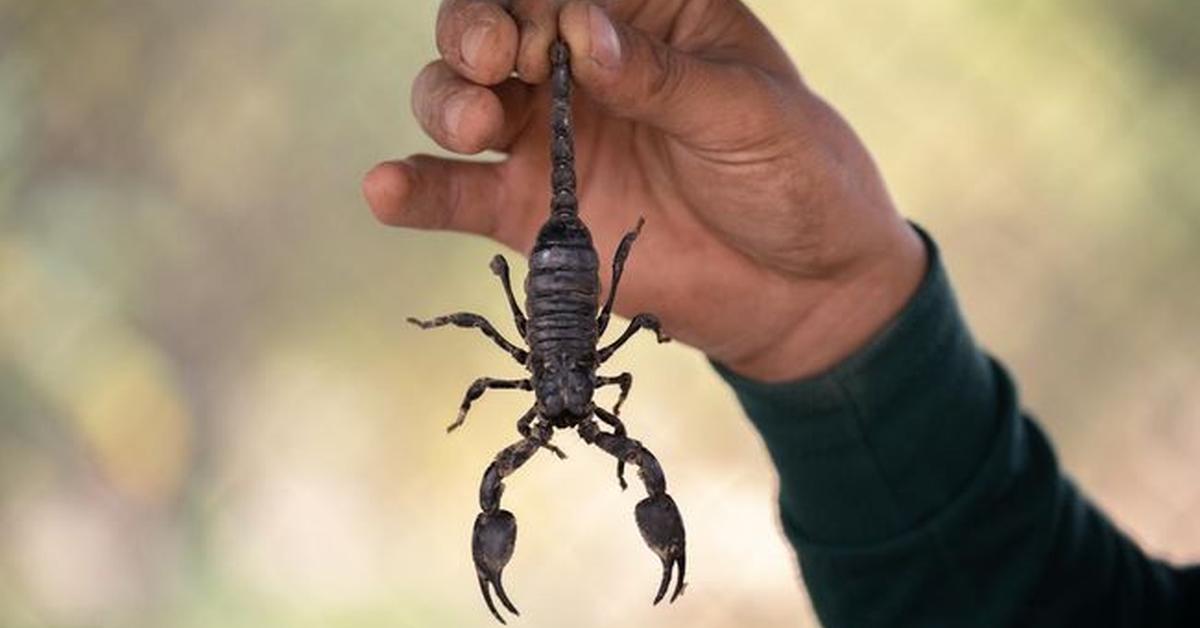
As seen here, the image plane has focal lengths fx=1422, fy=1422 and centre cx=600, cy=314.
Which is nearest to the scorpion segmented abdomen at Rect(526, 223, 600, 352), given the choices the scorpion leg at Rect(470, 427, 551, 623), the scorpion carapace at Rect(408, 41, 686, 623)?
the scorpion carapace at Rect(408, 41, 686, 623)

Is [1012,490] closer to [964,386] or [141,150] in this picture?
[964,386]

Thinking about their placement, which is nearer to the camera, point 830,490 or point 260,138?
point 830,490

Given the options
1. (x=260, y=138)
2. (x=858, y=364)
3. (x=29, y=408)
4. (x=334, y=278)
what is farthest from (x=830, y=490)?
(x=29, y=408)

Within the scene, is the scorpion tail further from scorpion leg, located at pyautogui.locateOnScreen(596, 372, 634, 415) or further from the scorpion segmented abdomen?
scorpion leg, located at pyautogui.locateOnScreen(596, 372, 634, 415)

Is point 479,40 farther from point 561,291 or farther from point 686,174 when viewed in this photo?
point 686,174

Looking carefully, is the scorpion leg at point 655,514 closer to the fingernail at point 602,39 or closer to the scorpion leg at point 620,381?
the scorpion leg at point 620,381

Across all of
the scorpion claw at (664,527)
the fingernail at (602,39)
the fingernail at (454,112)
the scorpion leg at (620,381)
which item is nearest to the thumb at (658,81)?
the fingernail at (602,39)

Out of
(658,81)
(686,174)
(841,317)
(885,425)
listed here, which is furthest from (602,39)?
(885,425)
